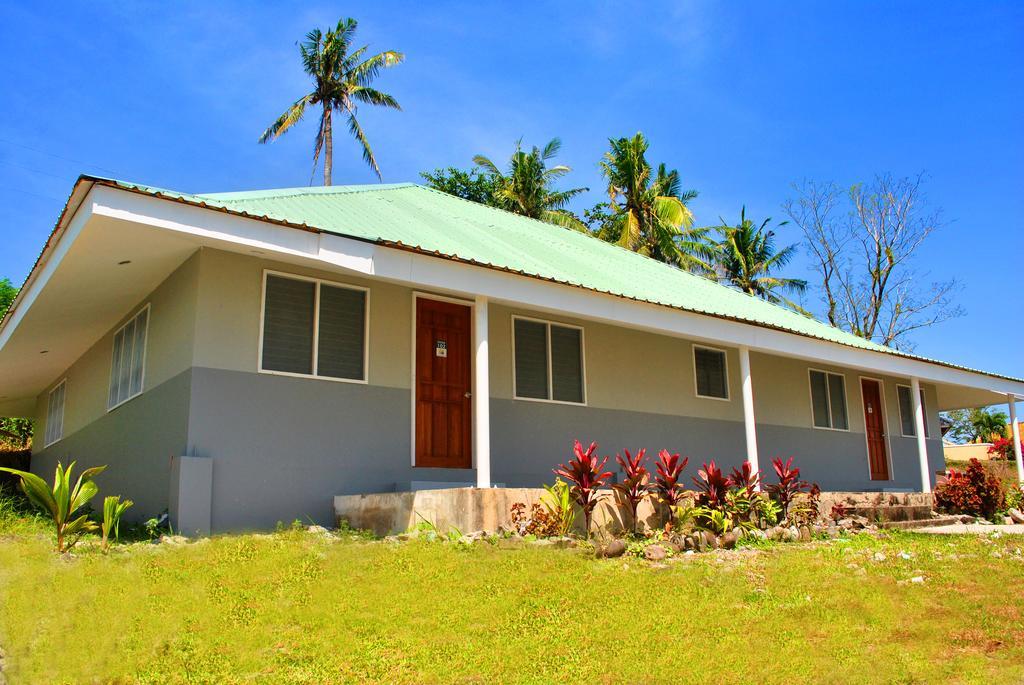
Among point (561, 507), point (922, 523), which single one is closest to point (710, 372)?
point (922, 523)

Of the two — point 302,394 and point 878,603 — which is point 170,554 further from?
point 878,603

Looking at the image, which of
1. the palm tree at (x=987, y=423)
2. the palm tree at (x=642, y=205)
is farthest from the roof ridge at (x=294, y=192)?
the palm tree at (x=987, y=423)

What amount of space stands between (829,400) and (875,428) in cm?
197

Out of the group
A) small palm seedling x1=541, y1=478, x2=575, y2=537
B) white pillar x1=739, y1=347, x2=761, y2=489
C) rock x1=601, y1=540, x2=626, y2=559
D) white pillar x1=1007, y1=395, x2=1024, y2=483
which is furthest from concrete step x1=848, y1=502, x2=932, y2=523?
white pillar x1=1007, y1=395, x2=1024, y2=483

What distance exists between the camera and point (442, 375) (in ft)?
37.8

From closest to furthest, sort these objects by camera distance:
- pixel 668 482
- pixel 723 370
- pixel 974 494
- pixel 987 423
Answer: pixel 668 482 → pixel 974 494 → pixel 723 370 → pixel 987 423

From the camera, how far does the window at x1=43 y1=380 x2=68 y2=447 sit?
17125mm

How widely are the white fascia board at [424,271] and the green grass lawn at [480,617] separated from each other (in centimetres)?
290

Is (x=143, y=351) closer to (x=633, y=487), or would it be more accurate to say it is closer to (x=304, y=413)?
(x=304, y=413)

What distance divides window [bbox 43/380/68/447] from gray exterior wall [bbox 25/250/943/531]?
2739 mm

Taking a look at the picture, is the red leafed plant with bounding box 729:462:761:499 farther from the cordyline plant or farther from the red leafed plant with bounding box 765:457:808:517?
the cordyline plant

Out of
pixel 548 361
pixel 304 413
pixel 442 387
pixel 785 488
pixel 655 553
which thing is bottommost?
pixel 655 553

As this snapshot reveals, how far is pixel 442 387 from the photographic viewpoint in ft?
37.6

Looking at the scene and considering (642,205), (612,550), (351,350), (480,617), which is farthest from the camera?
(642,205)
